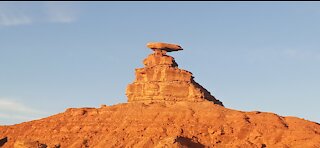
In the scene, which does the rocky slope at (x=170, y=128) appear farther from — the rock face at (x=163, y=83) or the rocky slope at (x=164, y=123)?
the rock face at (x=163, y=83)

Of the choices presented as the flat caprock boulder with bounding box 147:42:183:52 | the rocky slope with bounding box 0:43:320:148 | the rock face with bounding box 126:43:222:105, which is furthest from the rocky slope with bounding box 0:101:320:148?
the flat caprock boulder with bounding box 147:42:183:52

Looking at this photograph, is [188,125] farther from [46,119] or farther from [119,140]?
[46,119]

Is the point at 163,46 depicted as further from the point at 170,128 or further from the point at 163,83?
the point at 170,128

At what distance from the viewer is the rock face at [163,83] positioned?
83.0 m

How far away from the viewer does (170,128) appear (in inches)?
2918

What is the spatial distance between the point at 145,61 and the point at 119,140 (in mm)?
18042

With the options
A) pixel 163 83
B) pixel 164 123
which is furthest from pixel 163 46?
pixel 164 123

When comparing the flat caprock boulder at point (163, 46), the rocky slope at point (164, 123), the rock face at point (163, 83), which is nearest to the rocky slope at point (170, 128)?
the rocky slope at point (164, 123)

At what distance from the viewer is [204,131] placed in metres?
74.2

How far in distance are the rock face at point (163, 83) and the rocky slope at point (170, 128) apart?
80.5 inches

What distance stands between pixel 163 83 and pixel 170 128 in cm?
1128

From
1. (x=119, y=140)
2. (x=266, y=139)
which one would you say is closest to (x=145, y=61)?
(x=119, y=140)

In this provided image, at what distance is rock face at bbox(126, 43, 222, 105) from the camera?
8300cm

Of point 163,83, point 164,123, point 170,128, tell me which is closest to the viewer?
point 170,128
